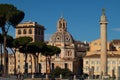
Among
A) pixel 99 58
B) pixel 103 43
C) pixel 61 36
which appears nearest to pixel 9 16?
pixel 103 43

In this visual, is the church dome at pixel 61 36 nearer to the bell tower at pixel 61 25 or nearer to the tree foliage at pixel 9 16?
the bell tower at pixel 61 25

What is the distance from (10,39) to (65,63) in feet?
151

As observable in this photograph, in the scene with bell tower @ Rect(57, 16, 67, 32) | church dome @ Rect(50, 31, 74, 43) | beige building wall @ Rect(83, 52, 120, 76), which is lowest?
beige building wall @ Rect(83, 52, 120, 76)

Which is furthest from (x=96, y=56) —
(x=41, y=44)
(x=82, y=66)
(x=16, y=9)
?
(x=16, y=9)

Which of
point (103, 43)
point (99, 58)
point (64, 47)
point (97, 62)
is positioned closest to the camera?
point (103, 43)

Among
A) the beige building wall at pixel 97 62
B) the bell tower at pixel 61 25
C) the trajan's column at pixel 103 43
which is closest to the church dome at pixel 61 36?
the bell tower at pixel 61 25

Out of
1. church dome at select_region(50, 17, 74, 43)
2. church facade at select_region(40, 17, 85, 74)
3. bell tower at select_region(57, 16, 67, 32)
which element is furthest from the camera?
bell tower at select_region(57, 16, 67, 32)

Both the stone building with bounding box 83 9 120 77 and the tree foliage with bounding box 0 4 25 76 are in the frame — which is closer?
the tree foliage with bounding box 0 4 25 76

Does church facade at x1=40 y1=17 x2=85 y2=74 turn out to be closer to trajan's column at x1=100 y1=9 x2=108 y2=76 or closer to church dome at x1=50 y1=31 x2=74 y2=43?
church dome at x1=50 y1=31 x2=74 y2=43

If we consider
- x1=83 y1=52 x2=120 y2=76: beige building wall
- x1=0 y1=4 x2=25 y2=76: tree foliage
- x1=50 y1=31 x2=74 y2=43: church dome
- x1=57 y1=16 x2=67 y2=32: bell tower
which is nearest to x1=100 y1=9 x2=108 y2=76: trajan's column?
x1=0 y1=4 x2=25 y2=76: tree foliage

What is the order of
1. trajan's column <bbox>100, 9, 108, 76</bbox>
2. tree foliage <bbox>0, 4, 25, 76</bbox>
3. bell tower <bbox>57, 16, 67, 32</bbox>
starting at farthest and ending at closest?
bell tower <bbox>57, 16, 67, 32</bbox>
trajan's column <bbox>100, 9, 108, 76</bbox>
tree foliage <bbox>0, 4, 25, 76</bbox>

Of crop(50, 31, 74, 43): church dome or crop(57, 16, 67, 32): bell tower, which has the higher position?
crop(57, 16, 67, 32): bell tower

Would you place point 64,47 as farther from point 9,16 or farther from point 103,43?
point 9,16

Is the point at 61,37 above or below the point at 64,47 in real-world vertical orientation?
above
